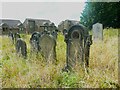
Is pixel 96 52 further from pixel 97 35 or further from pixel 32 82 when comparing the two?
pixel 97 35

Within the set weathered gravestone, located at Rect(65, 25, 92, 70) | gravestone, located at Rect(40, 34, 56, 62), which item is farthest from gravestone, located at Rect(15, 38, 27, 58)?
weathered gravestone, located at Rect(65, 25, 92, 70)

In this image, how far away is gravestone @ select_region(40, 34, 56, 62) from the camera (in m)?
8.46

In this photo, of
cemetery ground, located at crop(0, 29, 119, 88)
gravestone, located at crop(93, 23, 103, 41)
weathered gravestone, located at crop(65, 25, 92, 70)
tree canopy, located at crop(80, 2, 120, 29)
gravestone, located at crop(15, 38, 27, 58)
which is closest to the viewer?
cemetery ground, located at crop(0, 29, 119, 88)

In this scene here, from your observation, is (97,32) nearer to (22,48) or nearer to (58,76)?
(22,48)

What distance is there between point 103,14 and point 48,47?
15.1 m

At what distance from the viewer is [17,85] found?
6.04m

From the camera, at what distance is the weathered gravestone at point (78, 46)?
7.35 metres

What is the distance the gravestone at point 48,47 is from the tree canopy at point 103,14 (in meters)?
14.0

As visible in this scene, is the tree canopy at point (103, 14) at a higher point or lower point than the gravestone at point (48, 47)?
higher

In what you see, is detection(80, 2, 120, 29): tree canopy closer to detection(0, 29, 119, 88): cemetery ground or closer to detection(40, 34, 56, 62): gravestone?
detection(40, 34, 56, 62): gravestone

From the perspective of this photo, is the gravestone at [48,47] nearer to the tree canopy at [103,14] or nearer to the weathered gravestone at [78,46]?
the weathered gravestone at [78,46]

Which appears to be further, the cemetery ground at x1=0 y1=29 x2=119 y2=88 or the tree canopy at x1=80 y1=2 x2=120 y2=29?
the tree canopy at x1=80 y1=2 x2=120 y2=29

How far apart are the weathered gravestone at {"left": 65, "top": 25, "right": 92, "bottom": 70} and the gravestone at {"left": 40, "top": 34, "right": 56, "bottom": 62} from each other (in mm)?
949

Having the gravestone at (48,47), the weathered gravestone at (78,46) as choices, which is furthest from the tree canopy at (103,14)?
the weathered gravestone at (78,46)
